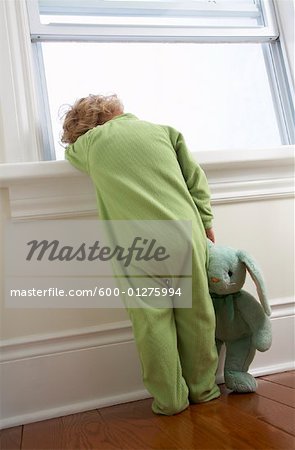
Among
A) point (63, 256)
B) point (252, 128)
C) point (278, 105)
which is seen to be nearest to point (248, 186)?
point (252, 128)

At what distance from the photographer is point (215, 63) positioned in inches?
68.5

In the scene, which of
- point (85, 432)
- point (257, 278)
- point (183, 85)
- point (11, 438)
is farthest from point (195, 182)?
point (11, 438)

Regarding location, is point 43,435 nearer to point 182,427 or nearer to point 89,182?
point 182,427

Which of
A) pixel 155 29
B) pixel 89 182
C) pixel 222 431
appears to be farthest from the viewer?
pixel 155 29

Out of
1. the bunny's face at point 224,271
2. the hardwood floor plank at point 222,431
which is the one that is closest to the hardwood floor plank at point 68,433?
the hardwood floor plank at point 222,431

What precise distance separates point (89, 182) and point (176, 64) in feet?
2.06

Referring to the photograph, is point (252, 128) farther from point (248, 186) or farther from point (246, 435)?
point (246, 435)

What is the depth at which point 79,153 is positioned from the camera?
129 centimetres

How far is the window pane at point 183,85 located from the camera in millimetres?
1584

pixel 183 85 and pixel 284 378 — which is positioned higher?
pixel 183 85

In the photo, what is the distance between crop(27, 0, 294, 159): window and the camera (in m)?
1.57

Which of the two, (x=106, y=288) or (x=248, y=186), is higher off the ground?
(x=248, y=186)

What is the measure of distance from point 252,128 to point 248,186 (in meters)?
0.35

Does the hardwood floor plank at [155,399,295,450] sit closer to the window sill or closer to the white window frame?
the window sill
